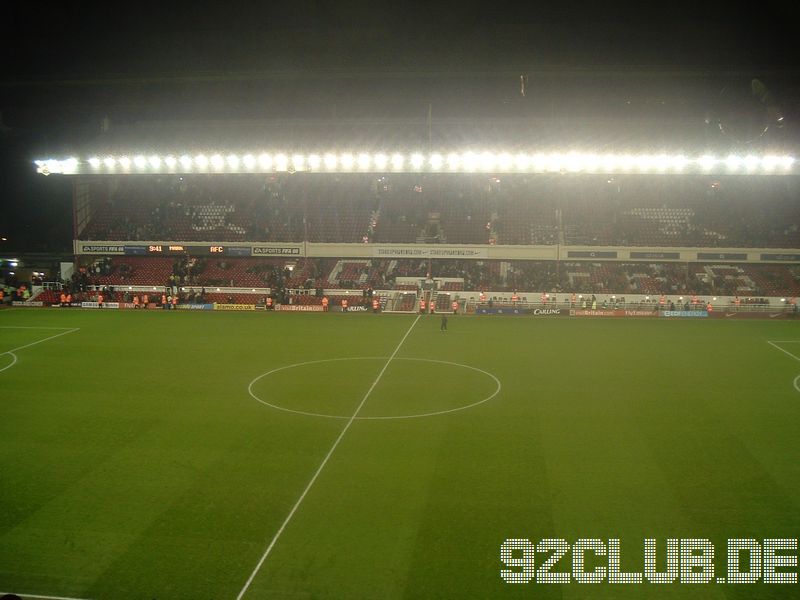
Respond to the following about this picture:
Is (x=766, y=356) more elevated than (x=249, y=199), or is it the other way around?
(x=249, y=199)

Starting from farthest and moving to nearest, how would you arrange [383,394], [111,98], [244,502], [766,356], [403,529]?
1. [766,356]
2. [383,394]
3. [111,98]
4. [244,502]
5. [403,529]

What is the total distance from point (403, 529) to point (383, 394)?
8210 mm

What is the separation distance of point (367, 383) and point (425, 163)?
72.8ft

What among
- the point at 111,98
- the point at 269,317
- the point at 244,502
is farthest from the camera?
the point at 269,317

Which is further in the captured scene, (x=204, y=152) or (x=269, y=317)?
(x=204, y=152)

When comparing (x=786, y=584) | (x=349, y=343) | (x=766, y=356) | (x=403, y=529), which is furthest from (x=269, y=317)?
(x=786, y=584)

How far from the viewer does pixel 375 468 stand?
456 inches

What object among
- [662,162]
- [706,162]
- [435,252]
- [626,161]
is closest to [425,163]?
[435,252]

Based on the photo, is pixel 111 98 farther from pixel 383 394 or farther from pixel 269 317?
pixel 269 317

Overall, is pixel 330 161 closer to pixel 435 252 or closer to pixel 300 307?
pixel 300 307

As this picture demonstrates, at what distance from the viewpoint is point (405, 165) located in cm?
3962

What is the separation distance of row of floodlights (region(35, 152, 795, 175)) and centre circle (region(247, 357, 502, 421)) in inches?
730

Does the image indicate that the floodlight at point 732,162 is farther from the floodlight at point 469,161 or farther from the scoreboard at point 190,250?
the scoreboard at point 190,250

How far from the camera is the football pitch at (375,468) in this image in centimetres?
805
